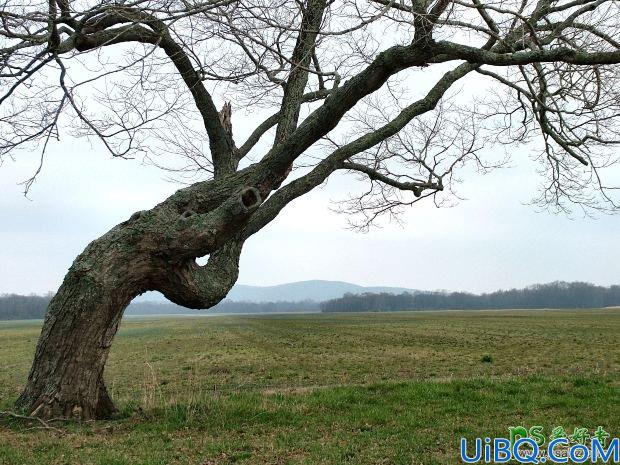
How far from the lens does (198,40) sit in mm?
7547

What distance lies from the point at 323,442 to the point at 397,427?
3.71 ft

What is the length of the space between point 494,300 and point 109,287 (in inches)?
7289

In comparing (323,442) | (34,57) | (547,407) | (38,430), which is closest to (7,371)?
(38,430)

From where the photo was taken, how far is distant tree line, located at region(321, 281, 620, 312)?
6521 inches

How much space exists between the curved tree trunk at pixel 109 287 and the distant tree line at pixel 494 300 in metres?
165

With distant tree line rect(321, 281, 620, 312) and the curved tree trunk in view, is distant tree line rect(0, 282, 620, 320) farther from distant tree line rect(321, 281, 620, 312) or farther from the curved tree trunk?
the curved tree trunk

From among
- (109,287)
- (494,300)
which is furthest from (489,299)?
(109,287)

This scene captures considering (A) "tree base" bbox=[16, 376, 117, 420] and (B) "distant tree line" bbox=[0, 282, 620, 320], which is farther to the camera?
(B) "distant tree line" bbox=[0, 282, 620, 320]

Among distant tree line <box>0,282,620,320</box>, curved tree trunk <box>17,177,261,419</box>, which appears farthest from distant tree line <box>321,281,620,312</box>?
curved tree trunk <box>17,177,261,419</box>

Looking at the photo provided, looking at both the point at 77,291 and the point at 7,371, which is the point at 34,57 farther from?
the point at 7,371

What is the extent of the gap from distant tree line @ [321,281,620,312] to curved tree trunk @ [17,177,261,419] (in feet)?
542

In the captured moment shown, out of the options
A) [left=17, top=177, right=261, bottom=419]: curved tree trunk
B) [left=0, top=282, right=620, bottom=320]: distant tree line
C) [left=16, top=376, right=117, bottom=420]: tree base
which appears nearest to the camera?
[left=16, top=376, right=117, bottom=420]: tree base

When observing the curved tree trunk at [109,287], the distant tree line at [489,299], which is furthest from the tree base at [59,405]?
the distant tree line at [489,299]

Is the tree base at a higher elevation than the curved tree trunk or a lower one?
lower
